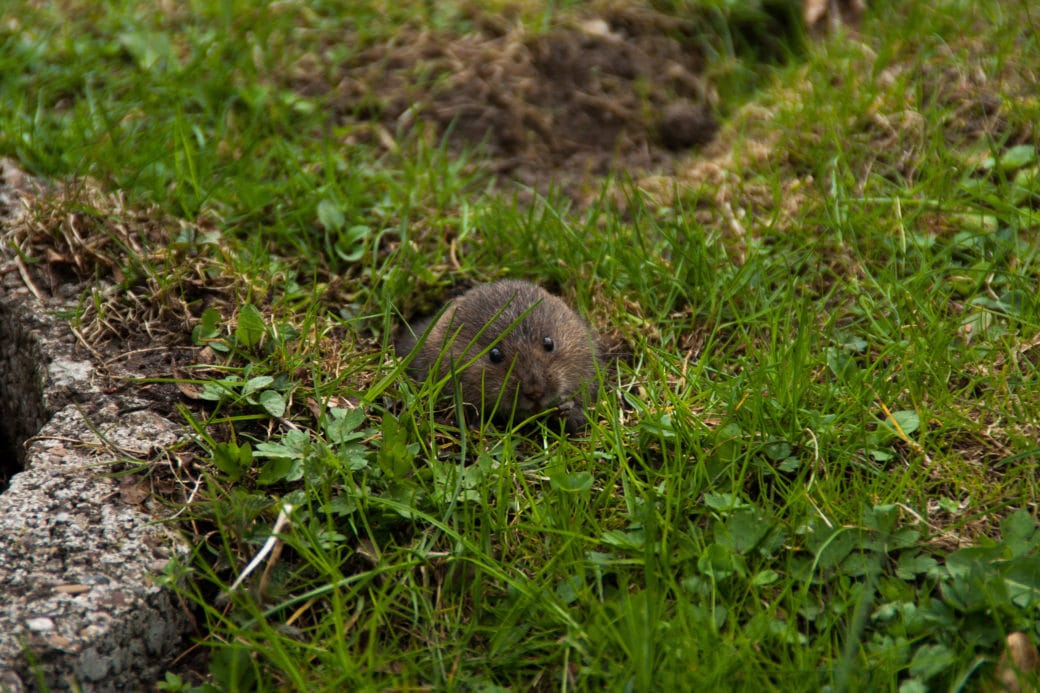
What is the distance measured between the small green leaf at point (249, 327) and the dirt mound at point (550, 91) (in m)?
2.20

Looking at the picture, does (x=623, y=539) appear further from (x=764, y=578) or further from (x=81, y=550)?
(x=81, y=550)

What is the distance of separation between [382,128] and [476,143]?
23.5 inches

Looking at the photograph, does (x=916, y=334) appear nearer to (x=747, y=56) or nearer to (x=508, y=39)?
(x=747, y=56)

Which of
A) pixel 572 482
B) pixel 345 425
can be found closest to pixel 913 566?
pixel 572 482

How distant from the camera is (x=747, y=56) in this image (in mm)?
6715

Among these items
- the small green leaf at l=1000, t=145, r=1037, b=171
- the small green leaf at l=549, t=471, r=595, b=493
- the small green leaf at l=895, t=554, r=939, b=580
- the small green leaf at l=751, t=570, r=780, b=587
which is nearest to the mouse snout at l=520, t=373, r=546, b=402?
the small green leaf at l=549, t=471, r=595, b=493

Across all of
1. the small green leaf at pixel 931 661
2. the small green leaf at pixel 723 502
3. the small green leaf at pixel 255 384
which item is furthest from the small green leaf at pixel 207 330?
the small green leaf at pixel 931 661

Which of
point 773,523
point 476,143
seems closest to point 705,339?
point 773,523

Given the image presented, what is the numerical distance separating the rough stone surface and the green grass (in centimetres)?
15

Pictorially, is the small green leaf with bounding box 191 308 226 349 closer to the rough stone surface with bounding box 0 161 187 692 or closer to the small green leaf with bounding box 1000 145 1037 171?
the rough stone surface with bounding box 0 161 187 692

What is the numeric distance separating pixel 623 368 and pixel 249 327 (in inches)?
67.6

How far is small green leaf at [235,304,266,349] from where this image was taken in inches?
166

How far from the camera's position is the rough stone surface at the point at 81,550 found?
309cm

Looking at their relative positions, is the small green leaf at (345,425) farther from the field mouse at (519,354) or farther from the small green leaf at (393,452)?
the field mouse at (519,354)
